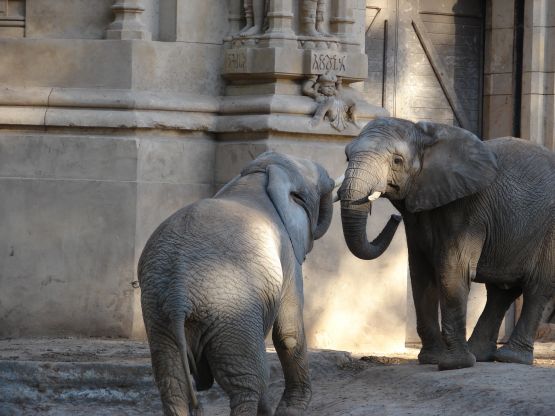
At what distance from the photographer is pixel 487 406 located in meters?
8.59

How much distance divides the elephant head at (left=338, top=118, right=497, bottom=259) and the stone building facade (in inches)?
64.4

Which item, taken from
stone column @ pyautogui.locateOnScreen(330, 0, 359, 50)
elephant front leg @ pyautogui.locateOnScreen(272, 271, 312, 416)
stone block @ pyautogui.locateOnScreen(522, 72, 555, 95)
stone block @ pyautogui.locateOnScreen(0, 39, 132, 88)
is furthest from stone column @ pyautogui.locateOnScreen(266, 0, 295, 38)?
elephant front leg @ pyautogui.locateOnScreen(272, 271, 312, 416)

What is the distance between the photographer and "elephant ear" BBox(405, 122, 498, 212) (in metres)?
9.52

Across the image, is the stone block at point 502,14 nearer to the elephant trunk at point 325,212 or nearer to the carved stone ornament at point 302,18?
the carved stone ornament at point 302,18

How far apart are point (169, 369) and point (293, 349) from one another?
3.39 ft

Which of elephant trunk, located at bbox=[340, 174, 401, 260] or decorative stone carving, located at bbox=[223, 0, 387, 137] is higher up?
decorative stone carving, located at bbox=[223, 0, 387, 137]

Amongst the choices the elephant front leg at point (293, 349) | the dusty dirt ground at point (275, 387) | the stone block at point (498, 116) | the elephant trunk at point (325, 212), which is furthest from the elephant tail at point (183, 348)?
the stone block at point (498, 116)

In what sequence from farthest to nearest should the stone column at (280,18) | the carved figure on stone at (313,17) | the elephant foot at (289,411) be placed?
the carved figure on stone at (313,17) → the stone column at (280,18) → the elephant foot at (289,411)

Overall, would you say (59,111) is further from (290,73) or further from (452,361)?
(452,361)

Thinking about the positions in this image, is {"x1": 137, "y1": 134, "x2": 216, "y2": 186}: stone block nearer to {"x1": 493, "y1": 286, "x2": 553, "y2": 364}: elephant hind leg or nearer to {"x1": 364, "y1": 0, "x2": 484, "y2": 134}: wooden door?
{"x1": 364, "y1": 0, "x2": 484, "y2": 134}: wooden door

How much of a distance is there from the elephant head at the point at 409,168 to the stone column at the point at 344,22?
1.90m

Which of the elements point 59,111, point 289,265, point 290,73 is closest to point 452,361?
point 289,265

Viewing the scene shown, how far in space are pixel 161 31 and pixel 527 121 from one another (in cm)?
334

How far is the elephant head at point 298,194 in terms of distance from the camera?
8.39 meters
